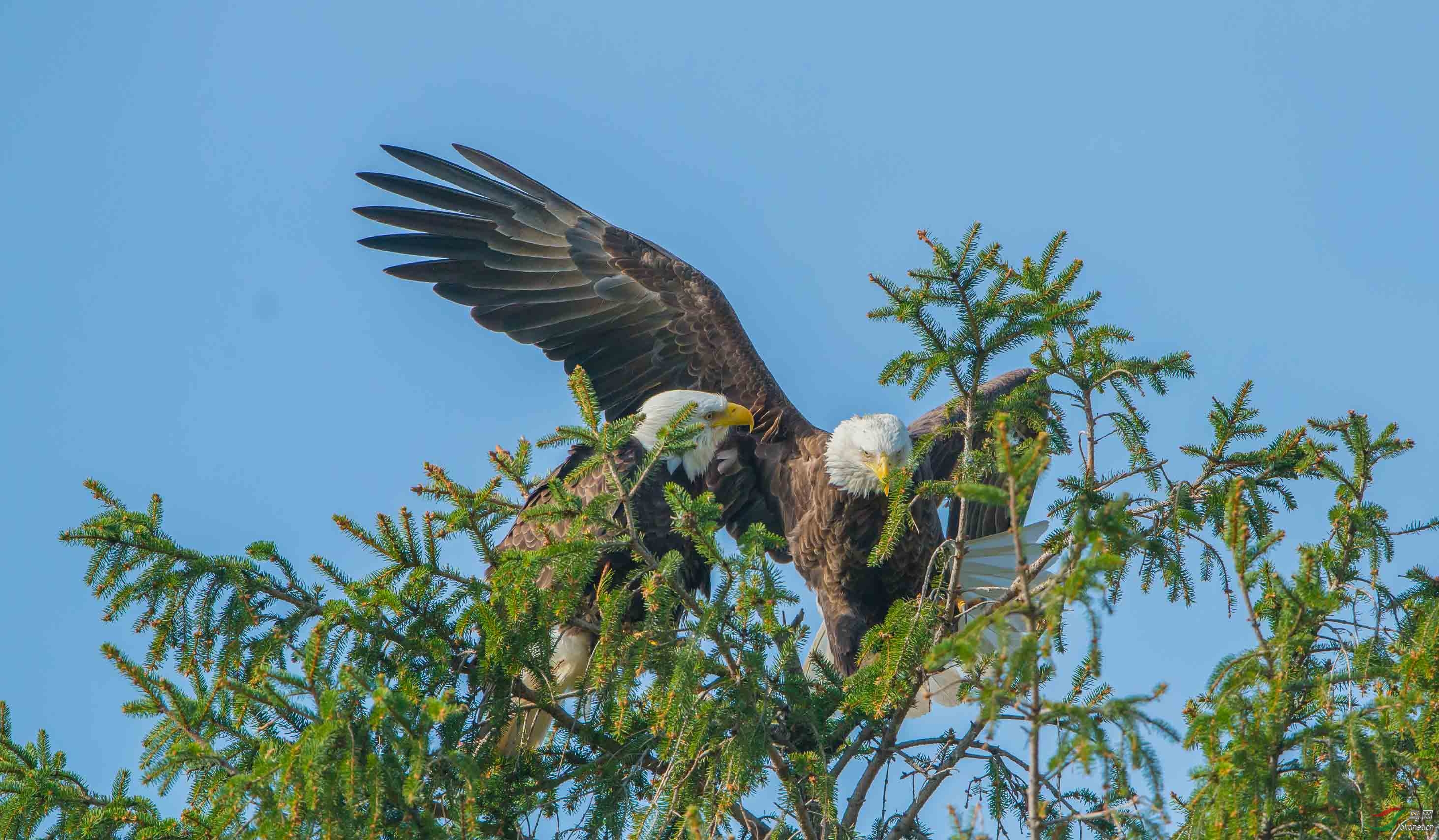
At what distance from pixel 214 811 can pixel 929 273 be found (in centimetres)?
213

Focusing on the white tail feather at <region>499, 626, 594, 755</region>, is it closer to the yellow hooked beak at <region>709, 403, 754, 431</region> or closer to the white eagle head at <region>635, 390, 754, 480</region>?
the white eagle head at <region>635, 390, 754, 480</region>

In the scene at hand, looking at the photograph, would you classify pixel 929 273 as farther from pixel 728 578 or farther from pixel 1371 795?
pixel 1371 795

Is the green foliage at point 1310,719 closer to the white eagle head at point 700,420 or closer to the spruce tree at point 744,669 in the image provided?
the spruce tree at point 744,669

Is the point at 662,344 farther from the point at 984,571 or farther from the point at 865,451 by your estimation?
the point at 984,571

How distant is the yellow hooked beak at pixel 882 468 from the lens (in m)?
5.05

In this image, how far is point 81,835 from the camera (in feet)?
11.3

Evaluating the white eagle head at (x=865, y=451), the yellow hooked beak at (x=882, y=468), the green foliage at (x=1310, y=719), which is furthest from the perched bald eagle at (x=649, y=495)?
the green foliage at (x=1310, y=719)

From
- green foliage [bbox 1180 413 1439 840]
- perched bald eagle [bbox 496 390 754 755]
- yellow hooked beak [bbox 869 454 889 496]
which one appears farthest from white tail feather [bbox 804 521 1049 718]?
green foliage [bbox 1180 413 1439 840]

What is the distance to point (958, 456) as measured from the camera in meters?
5.35

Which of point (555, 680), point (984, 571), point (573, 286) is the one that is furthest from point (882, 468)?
point (573, 286)

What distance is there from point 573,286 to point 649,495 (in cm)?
156

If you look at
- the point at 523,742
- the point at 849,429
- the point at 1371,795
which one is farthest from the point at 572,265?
the point at 1371,795

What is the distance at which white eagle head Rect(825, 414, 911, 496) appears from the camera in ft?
17.3

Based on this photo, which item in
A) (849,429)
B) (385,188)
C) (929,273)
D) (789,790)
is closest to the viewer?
(929,273)
